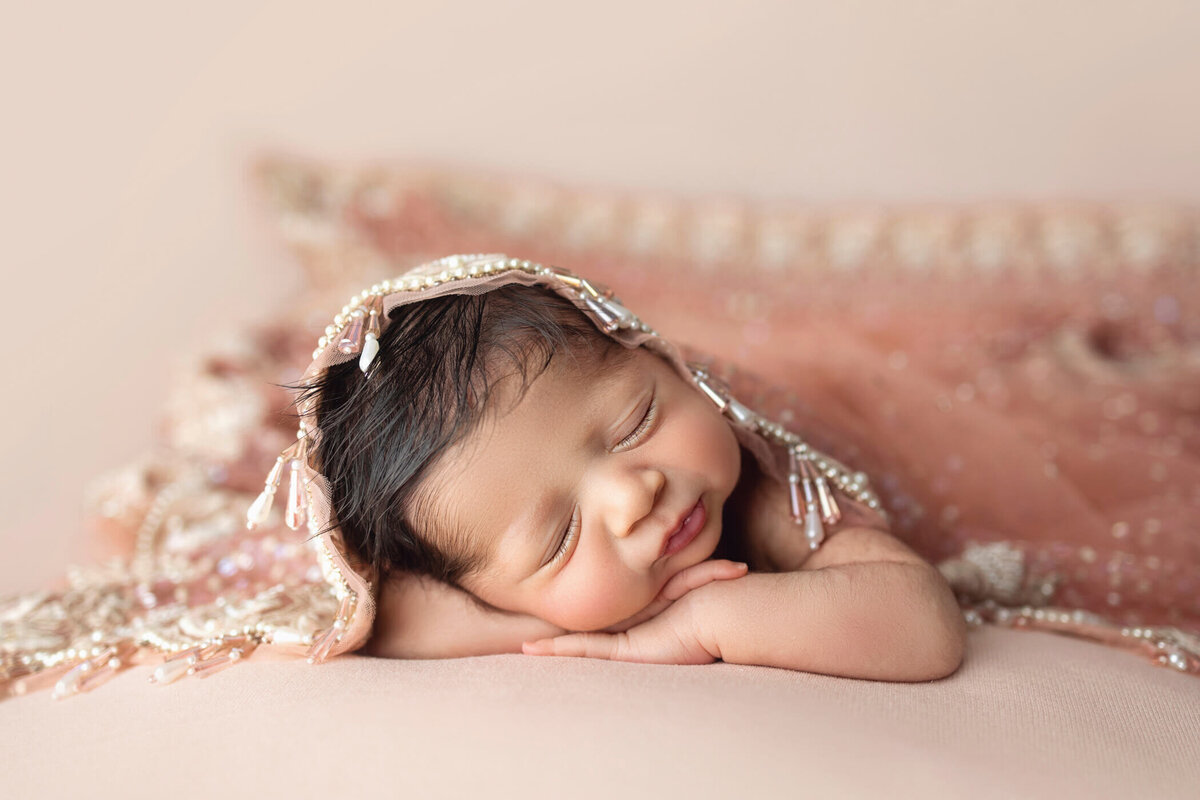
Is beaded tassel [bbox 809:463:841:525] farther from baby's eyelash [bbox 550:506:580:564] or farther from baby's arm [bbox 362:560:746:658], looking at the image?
baby's eyelash [bbox 550:506:580:564]

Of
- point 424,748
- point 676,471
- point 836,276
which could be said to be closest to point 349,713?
point 424,748

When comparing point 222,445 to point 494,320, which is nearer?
point 494,320

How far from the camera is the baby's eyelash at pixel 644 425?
3.13 feet

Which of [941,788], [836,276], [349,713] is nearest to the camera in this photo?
[941,788]

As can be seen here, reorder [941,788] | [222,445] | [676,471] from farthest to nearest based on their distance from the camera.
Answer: [222,445] → [676,471] → [941,788]

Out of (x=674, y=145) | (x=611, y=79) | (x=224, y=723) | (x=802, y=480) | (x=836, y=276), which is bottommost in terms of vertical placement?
(x=224, y=723)

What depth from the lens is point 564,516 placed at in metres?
0.92

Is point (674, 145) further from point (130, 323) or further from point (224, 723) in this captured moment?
point (224, 723)

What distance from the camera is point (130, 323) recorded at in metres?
2.10

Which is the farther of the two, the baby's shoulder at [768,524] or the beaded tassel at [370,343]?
the baby's shoulder at [768,524]

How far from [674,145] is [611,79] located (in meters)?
0.21

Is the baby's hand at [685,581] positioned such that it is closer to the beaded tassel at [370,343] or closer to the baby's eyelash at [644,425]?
the baby's eyelash at [644,425]

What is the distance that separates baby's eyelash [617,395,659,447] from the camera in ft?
3.13

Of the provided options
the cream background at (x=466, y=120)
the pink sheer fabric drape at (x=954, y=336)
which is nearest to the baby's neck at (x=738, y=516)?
the pink sheer fabric drape at (x=954, y=336)
